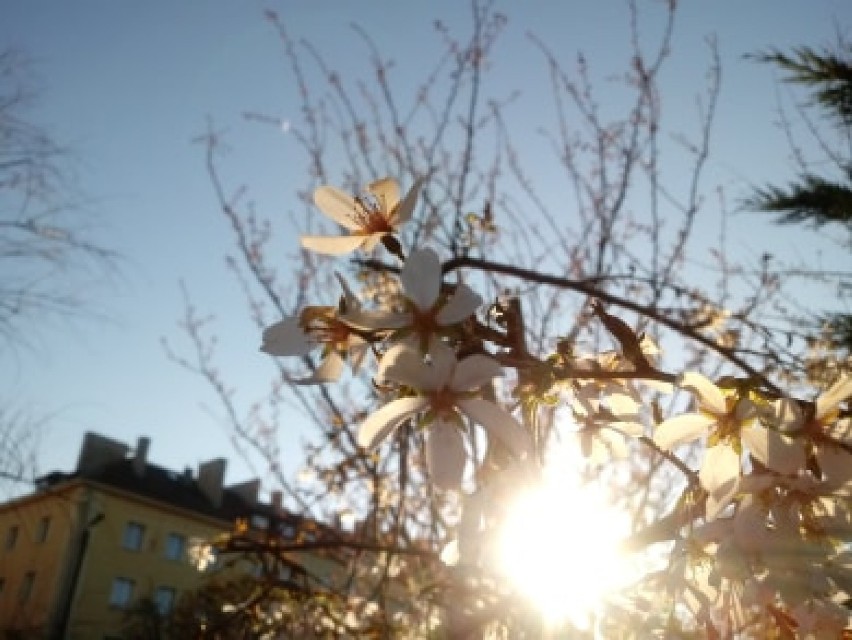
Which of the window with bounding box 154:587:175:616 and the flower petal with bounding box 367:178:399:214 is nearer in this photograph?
the flower petal with bounding box 367:178:399:214

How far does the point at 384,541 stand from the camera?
5949 mm

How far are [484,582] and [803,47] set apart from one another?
6.78 meters

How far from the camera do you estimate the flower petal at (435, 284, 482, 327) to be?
0.78 m

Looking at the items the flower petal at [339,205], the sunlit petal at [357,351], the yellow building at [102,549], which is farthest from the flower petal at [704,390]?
the yellow building at [102,549]

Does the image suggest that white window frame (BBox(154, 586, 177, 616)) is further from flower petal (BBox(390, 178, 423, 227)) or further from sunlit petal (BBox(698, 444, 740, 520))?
sunlit petal (BBox(698, 444, 740, 520))

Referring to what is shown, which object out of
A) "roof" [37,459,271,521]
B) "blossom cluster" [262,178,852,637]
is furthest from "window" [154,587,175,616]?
"blossom cluster" [262,178,852,637]

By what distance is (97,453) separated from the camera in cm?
2558

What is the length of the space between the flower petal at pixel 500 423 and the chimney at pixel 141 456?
1140 inches

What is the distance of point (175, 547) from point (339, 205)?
27.1 meters

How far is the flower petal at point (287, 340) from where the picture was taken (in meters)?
0.89

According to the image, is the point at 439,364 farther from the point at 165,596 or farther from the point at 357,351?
the point at 165,596

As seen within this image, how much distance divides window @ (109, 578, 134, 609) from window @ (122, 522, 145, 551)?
1.04 m

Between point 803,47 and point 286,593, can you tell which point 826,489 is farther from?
point 803,47

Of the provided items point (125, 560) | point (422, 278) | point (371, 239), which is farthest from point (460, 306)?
point (125, 560)
